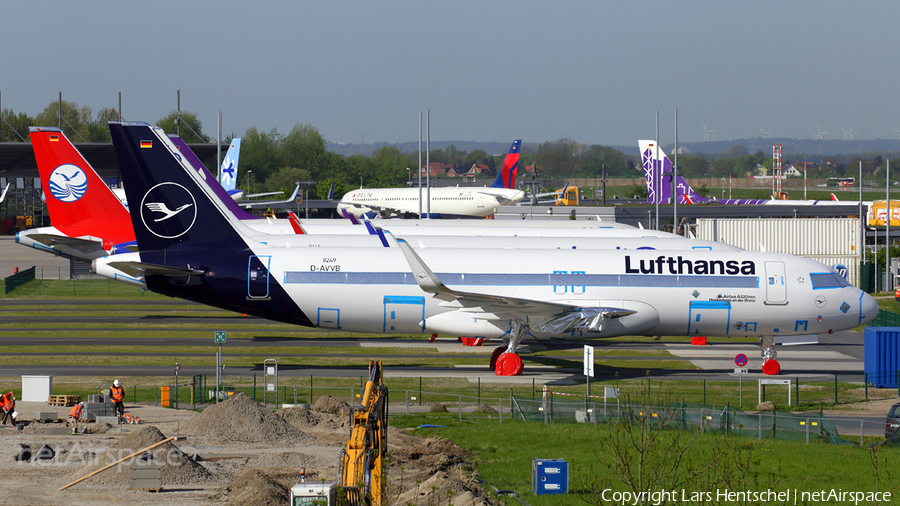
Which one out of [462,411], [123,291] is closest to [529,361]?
[462,411]

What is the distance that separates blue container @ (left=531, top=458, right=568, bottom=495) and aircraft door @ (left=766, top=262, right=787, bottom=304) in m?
20.5

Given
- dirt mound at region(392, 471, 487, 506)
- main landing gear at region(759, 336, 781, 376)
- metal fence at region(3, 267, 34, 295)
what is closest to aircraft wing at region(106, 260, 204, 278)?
dirt mound at region(392, 471, 487, 506)

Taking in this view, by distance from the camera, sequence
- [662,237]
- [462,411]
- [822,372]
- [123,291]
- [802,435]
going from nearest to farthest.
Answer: [802,435] → [462,411] → [822,372] → [662,237] → [123,291]

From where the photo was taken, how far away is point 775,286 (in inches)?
1521

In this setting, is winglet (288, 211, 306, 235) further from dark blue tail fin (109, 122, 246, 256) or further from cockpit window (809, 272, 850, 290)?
cockpit window (809, 272, 850, 290)

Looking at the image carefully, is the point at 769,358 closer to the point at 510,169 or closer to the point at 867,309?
the point at 867,309

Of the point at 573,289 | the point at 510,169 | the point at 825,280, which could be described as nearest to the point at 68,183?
the point at 573,289

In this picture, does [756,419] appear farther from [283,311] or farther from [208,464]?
[283,311]

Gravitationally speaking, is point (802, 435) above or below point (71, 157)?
below

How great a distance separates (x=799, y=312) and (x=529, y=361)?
12580mm

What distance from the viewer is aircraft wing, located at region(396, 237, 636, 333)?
118 feet

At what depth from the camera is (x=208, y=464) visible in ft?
79.2

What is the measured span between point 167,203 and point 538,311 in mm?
16967

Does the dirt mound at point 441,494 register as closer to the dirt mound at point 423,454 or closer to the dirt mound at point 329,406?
the dirt mound at point 423,454
